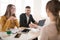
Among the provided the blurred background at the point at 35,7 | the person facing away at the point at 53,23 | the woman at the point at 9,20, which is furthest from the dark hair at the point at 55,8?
the blurred background at the point at 35,7

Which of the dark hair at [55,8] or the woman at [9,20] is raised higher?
the dark hair at [55,8]

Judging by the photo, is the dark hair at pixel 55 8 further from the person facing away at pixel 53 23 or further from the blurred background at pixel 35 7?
the blurred background at pixel 35 7

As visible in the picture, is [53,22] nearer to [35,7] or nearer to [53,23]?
[53,23]

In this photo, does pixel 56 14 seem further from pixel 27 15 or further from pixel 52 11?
pixel 27 15

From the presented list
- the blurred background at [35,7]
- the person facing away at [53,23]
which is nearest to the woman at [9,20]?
the blurred background at [35,7]

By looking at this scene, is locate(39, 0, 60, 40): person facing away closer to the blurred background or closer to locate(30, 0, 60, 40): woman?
locate(30, 0, 60, 40): woman

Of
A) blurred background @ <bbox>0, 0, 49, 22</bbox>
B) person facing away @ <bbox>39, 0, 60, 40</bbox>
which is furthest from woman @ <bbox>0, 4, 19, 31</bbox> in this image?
person facing away @ <bbox>39, 0, 60, 40</bbox>

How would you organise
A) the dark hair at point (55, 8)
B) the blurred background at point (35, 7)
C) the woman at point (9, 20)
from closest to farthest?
1. the dark hair at point (55, 8)
2. the woman at point (9, 20)
3. the blurred background at point (35, 7)

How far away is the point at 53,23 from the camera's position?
58.7 inches

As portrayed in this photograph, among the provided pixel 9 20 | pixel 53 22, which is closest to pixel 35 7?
pixel 9 20

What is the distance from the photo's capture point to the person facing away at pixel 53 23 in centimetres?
147

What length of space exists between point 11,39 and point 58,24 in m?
A: 1.32

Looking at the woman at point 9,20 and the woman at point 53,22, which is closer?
the woman at point 53,22

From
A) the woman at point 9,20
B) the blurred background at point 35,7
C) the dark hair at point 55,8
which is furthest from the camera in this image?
the blurred background at point 35,7
